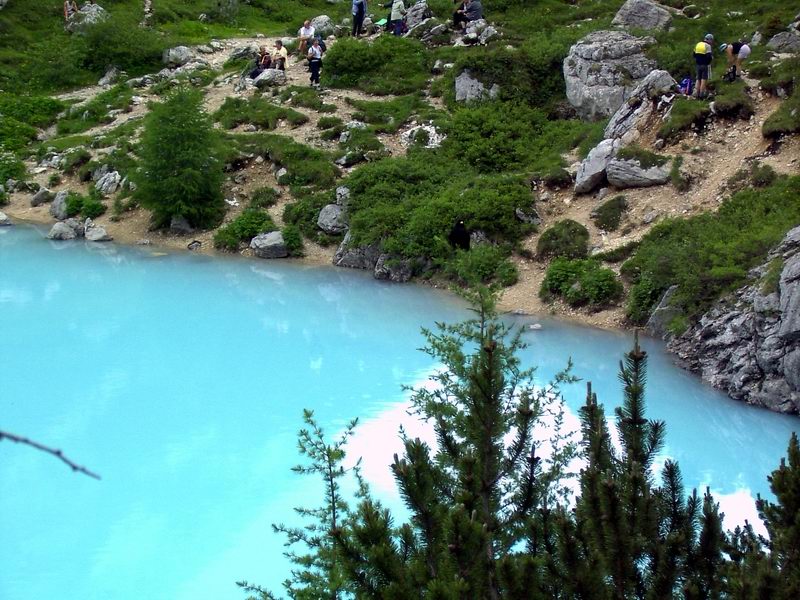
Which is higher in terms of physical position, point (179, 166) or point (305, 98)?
point (305, 98)

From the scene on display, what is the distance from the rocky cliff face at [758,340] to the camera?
58.8ft

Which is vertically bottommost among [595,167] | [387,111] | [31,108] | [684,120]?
[31,108]

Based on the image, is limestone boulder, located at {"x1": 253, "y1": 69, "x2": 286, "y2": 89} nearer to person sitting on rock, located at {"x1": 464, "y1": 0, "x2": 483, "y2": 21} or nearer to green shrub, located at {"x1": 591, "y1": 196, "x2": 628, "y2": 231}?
person sitting on rock, located at {"x1": 464, "y1": 0, "x2": 483, "y2": 21}

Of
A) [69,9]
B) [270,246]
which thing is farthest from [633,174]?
[69,9]

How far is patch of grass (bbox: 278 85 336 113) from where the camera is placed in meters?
36.4

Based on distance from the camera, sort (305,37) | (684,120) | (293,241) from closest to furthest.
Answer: (684,120), (293,241), (305,37)

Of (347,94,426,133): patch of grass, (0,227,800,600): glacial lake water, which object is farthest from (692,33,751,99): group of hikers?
(0,227,800,600): glacial lake water

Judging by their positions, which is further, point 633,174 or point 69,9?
point 69,9

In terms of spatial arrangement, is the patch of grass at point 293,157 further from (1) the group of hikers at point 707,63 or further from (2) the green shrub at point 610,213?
(1) the group of hikers at point 707,63

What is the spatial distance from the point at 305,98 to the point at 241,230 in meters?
8.59

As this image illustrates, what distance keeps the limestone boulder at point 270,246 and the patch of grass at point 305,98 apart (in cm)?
824

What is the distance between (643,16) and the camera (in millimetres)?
36375

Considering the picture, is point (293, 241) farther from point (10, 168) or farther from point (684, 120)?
point (10, 168)

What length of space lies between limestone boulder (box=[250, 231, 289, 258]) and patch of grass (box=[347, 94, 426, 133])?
692 centimetres
